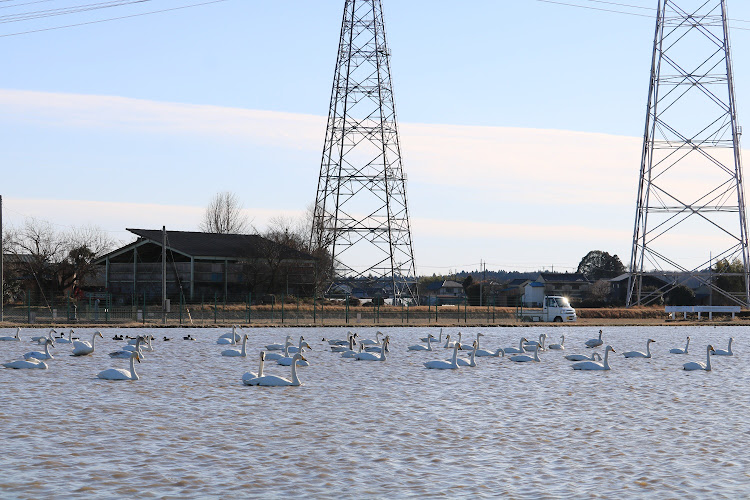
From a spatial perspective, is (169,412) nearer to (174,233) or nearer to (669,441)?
(669,441)

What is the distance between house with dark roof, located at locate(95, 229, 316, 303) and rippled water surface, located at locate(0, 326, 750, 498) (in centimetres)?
4180

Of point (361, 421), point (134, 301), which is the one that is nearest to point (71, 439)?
point (361, 421)

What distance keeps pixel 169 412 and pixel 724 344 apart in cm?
3395

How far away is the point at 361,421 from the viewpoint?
17234 millimetres

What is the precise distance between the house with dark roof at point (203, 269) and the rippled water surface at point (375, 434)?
4180cm

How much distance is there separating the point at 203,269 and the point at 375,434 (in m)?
56.0

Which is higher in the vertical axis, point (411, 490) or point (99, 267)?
point (99, 267)

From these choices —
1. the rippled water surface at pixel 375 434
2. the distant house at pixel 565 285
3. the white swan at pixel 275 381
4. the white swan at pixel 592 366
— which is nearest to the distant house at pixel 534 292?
the distant house at pixel 565 285

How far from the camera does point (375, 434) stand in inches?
620

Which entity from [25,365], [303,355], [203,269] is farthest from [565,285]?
[25,365]

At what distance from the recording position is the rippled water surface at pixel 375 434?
11812 millimetres

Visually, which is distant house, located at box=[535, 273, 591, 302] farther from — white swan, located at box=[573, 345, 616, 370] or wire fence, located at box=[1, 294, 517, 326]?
white swan, located at box=[573, 345, 616, 370]

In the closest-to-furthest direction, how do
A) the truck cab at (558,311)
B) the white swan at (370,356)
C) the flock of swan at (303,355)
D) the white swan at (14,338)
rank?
the flock of swan at (303,355) < the white swan at (370,356) < the white swan at (14,338) < the truck cab at (558,311)

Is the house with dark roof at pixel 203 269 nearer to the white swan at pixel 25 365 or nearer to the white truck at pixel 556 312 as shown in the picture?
the white truck at pixel 556 312
